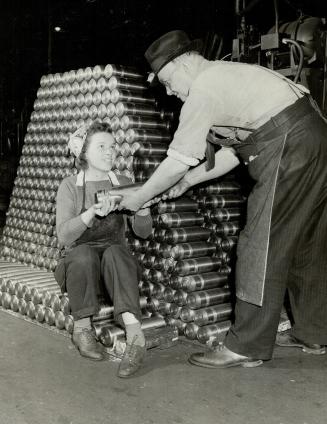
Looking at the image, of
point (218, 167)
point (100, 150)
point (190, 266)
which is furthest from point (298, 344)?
point (100, 150)

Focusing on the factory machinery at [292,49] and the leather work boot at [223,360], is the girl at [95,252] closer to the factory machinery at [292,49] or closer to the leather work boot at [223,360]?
the leather work boot at [223,360]

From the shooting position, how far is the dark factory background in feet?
25.3

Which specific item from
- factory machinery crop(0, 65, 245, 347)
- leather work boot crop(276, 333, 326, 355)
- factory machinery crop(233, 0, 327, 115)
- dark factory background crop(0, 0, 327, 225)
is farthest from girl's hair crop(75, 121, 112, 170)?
dark factory background crop(0, 0, 327, 225)

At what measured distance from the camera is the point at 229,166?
3490 millimetres

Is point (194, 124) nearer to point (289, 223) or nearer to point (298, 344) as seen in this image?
point (289, 223)

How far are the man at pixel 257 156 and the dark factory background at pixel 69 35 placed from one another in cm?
462

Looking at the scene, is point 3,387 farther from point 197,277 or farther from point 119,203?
point 197,277

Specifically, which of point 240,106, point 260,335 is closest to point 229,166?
point 240,106

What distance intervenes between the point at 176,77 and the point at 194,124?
13.9 inches

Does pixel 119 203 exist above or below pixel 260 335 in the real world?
above

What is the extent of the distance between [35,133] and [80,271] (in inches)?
104

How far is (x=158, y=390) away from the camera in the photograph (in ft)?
9.02

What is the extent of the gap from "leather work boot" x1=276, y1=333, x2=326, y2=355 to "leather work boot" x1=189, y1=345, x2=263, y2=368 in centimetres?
42

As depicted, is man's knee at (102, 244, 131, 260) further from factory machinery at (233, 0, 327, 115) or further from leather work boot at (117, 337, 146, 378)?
factory machinery at (233, 0, 327, 115)
